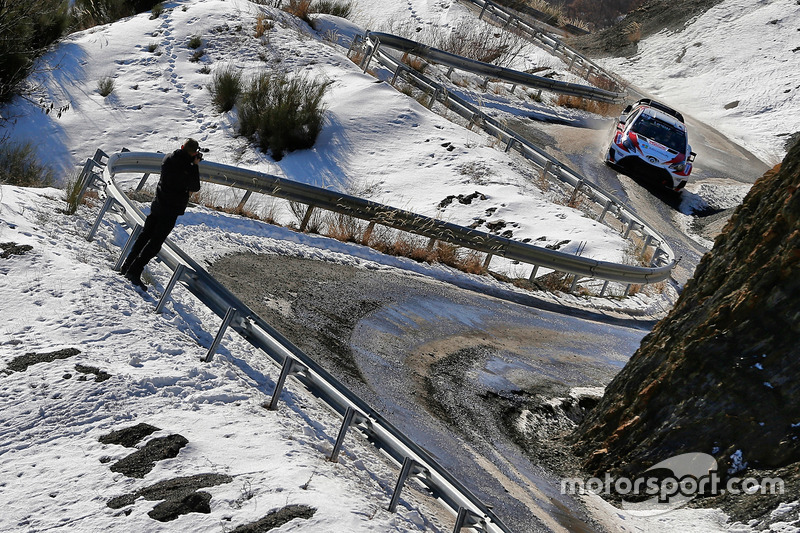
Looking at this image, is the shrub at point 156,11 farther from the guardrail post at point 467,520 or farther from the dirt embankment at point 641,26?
the guardrail post at point 467,520

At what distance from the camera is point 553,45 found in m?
32.6

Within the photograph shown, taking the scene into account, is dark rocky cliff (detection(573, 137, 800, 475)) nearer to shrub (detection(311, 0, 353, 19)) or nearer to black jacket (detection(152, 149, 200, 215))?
black jacket (detection(152, 149, 200, 215))

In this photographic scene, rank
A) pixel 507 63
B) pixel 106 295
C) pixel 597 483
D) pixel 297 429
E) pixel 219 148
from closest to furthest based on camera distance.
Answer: pixel 297 429
pixel 597 483
pixel 106 295
pixel 219 148
pixel 507 63

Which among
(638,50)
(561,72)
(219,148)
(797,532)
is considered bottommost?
(219,148)

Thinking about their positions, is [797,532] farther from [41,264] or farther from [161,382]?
[41,264]

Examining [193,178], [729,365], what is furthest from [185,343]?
[729,365]

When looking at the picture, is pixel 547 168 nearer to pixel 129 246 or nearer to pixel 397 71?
pixel 397 71

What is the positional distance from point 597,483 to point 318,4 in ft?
83.5

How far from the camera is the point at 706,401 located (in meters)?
6.40

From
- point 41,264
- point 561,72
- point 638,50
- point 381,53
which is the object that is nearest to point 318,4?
point 381,53

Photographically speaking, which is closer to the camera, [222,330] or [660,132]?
[222,330]

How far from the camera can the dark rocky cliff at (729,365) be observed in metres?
6.02

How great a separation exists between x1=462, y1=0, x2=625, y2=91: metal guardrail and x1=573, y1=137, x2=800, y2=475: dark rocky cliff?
25.2 meters

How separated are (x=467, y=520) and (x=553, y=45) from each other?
3020 cm
